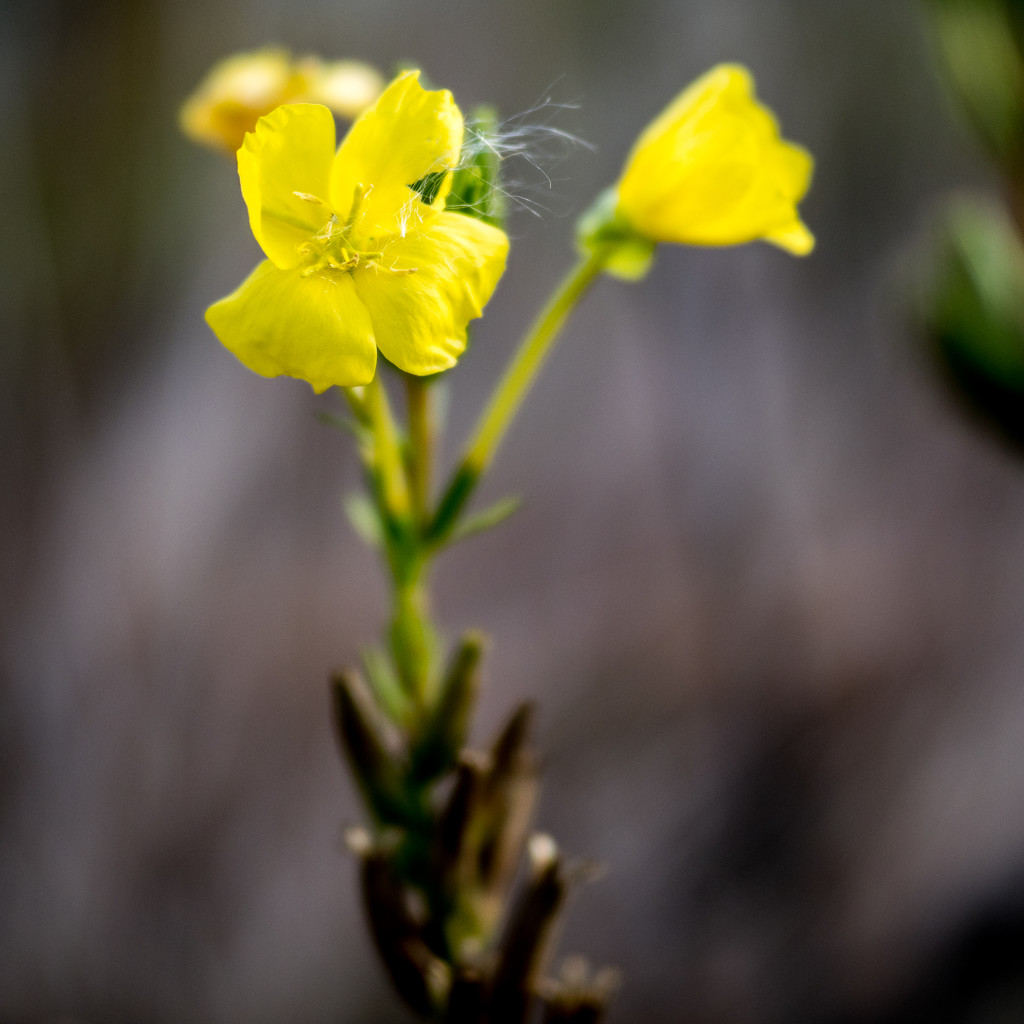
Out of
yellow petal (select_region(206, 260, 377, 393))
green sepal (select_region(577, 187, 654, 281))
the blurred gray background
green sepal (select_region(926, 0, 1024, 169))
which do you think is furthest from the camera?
the blurred gray background

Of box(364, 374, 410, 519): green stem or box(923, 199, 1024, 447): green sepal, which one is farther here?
box(923, 199, 1024, 447): green sepal

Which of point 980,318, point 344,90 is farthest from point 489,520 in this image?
point 980,318

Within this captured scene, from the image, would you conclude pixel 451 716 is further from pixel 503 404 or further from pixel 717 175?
pixel 717 175

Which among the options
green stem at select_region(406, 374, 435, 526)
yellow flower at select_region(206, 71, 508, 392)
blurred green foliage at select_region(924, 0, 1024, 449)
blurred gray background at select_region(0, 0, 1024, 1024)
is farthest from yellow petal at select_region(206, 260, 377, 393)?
blurred gray background at select_region(0, 0, 1024, 1024)

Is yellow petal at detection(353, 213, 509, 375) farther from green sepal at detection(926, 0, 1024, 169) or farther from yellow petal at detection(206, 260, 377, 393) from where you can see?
green sepal at detection(926, 0, 1024, 169)

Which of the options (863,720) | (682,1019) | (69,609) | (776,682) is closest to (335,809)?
(69,609)

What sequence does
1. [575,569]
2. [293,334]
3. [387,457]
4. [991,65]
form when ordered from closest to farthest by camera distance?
[293,334] < [387,457] < [991,65] < [575,569]

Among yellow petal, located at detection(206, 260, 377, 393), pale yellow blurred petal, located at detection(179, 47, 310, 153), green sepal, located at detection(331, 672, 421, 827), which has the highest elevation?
pale yellow blurred petal, located at detection(179, 47, 310, 153)

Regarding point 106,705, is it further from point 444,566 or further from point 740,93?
point 740,93

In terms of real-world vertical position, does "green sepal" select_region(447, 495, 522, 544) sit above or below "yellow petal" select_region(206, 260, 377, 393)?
below
